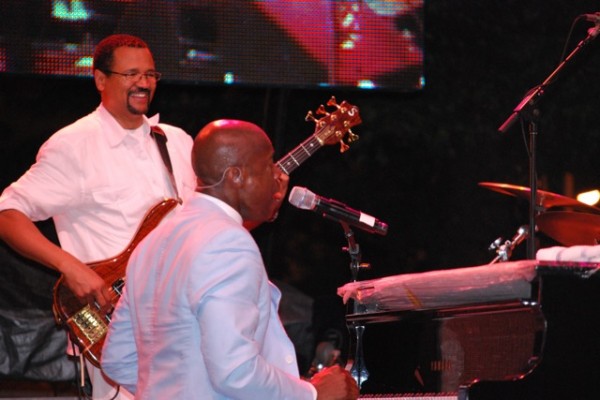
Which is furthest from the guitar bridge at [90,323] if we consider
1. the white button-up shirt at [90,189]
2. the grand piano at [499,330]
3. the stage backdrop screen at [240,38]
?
the stage backdrop screen at [240,38]

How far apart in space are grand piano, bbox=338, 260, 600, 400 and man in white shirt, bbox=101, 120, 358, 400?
0.35 m

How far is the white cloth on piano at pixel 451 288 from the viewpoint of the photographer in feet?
8.43

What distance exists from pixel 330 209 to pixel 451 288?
0.82 metres

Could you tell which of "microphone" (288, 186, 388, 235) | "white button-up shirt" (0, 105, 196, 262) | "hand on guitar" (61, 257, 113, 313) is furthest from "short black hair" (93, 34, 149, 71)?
"microphone" (288, 186, 388, 235)

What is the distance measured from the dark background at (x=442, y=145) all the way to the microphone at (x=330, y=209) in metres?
2.74

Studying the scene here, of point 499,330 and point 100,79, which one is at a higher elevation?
point 100,79

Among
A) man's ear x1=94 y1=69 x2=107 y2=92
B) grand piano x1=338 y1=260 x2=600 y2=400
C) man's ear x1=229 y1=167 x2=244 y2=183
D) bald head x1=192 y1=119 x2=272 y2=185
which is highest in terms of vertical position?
man's ear x1=94 y1=69 x2=107 y2=92

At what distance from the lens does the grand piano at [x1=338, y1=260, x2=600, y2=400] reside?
2.58 m

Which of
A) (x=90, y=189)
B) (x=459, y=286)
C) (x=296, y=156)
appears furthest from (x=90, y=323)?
(x=459, y=286)

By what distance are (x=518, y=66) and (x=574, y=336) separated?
4403 millimetres

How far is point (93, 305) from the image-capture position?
4199mm

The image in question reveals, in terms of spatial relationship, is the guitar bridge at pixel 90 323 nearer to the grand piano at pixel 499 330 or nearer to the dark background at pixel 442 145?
the grand piano at pixel 499 330

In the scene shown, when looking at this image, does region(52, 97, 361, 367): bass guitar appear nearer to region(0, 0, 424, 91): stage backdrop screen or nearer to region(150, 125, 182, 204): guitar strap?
region(150, 125, 182, 204): guitar strap

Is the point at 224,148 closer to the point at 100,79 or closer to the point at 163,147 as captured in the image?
the point at 163,147
